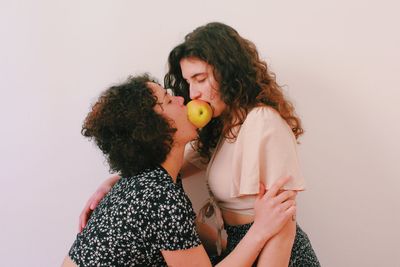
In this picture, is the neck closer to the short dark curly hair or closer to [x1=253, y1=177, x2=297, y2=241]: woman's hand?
the short dark curly hair

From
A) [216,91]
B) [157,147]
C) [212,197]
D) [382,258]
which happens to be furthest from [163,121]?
[382,258]

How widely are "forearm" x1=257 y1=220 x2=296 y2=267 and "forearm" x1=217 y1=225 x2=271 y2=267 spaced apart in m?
0.02

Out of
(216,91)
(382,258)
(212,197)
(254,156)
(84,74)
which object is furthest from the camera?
(382,258)

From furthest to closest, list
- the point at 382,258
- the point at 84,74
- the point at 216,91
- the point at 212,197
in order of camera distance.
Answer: the point at 382,258, the point at 84,74, the point at 212,197, the point at 216,91

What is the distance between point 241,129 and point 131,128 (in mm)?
306

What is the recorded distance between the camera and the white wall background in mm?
1353

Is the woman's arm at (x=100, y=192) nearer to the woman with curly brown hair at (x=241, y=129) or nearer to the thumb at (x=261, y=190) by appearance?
the woman with curly brown hair at (x=241, y=129)

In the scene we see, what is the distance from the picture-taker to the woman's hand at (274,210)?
1.06 meters

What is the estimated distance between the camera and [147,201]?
102 centimetres

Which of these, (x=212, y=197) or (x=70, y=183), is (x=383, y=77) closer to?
(x=212, y=197)

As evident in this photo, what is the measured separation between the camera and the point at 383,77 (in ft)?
4.51

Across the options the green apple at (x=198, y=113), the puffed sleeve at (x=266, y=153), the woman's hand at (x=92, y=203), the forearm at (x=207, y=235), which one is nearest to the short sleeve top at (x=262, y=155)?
the puffed sleeve at (x=266, y=153)

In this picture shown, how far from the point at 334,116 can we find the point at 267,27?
1.28 ft

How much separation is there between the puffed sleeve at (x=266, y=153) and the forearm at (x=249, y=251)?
0.12 m
